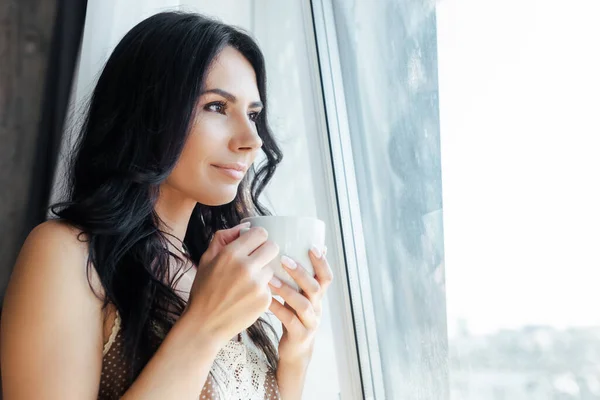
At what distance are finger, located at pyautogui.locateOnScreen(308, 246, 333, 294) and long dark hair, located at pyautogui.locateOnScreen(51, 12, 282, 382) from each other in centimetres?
25

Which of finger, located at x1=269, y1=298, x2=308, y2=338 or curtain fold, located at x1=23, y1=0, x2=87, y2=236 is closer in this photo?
finger, located at x1=269, y1=298, x2=308, y2=338

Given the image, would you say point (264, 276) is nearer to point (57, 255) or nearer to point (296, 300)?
point (296, 300)

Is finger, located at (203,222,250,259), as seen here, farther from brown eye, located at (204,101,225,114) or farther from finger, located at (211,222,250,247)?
brown eye, located at (204,101,225,114)

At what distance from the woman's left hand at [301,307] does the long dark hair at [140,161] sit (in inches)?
3.7

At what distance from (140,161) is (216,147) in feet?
0.42

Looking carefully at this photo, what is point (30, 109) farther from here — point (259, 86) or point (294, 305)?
point (294, 305)

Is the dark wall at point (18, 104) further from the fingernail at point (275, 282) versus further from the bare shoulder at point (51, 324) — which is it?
the fingernail at point (275, 282)

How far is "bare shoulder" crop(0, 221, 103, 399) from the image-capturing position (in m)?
0.69

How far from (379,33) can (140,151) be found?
0.56 m

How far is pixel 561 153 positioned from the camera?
29.0 inches

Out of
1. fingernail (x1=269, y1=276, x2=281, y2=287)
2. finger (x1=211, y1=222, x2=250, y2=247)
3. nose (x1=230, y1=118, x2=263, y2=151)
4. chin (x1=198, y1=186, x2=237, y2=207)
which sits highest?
nose (x1=230, y1=118, x2=263, y2=151)

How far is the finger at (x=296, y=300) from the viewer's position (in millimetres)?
751

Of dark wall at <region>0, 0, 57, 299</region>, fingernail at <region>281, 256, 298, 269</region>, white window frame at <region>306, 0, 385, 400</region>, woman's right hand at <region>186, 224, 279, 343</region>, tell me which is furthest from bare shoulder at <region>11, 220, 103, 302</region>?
white window frame at <region>306, 0, 385, 400</region>

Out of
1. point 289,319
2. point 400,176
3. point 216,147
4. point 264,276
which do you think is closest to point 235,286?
point 264,276
